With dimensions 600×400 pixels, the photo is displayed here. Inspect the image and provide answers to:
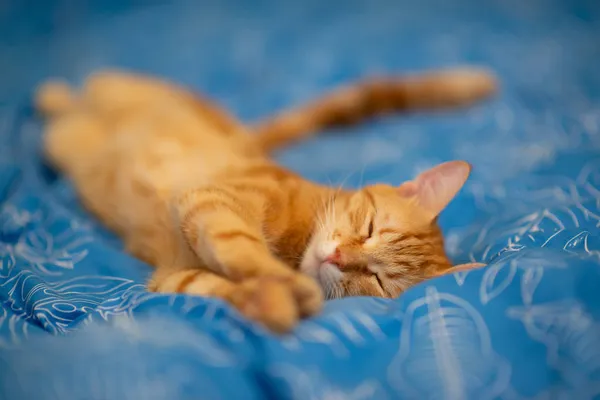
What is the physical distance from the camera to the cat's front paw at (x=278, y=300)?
1.08 metres

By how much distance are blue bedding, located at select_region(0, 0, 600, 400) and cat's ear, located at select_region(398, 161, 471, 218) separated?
0.62ft

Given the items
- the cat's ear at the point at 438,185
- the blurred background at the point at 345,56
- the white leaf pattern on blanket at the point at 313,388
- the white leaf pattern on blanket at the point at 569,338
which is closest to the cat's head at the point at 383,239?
the cat's ear at the point at 438,185

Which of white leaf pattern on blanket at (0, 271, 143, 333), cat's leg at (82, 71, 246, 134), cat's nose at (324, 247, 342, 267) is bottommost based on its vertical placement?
white leaf pattern on blanket at (0, 271, 143, 333)

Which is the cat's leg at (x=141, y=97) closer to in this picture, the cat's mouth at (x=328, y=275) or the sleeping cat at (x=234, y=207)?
the sleeping cat at (x=234, y=207)

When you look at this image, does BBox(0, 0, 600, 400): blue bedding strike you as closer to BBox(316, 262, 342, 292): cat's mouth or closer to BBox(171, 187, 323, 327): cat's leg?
BBox(171, 187, 323, 327): cat's leg

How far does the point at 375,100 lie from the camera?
8.77ft

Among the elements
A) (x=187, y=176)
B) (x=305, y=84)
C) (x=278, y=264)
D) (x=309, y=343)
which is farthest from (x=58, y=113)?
(x=309, y=343)

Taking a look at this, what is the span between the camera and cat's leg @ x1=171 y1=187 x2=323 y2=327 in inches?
44.5

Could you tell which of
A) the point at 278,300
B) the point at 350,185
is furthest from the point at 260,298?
the point at 350,185

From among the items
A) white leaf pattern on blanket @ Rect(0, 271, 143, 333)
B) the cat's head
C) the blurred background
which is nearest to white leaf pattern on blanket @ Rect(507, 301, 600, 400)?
the cat's head

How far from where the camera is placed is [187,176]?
188 cm

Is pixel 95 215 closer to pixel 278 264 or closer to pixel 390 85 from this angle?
pixel 278 264

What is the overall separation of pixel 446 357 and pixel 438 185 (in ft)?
1.99

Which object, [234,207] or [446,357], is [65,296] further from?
[446,357]
